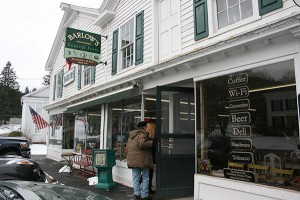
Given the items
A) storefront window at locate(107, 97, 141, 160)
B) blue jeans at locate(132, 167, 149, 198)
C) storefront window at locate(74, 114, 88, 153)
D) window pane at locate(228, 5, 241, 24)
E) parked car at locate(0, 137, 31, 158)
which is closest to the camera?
window pane at locate(228, 5, 241, 24)

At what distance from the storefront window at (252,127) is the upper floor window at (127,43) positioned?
4.38m

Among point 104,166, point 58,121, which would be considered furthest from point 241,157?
point 58,121

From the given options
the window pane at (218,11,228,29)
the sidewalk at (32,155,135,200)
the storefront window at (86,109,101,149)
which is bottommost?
the sidewalk at (32,155,135,200)

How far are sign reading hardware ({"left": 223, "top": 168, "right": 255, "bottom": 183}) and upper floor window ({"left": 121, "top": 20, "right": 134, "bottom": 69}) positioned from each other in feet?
18.4

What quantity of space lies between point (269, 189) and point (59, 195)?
3542 millimetres

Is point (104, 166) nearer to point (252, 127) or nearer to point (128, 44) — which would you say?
point (128, 44)

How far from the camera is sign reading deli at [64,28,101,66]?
1066 cm

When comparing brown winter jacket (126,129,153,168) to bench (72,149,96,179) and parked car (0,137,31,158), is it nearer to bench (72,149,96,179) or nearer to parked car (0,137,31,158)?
bench (72,149,96,179)

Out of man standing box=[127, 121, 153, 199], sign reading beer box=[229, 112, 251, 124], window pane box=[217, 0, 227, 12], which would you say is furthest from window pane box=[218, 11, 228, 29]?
man standing box=[127, 121, 153, 199]

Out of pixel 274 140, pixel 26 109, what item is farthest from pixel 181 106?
pixel 26 109

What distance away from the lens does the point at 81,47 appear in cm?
1100

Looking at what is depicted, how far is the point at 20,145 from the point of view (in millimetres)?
12188

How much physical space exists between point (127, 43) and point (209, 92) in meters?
5.01

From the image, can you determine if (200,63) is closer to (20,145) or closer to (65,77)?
(20,145)
